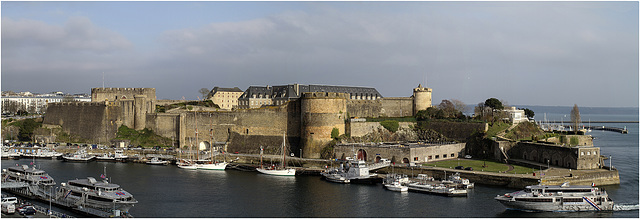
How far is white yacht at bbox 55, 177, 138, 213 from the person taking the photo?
28984 mm

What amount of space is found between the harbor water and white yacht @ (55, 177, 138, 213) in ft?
2.49

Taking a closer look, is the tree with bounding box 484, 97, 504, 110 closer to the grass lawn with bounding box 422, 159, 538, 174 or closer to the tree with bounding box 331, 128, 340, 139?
the grass lawn with bounding box 422, 159, 538, 174

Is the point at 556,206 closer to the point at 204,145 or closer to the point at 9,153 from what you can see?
the point at 204,145

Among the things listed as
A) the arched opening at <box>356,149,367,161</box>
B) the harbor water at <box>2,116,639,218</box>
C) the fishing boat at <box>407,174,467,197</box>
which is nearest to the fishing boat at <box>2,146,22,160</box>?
the harbor water at <box>2,116,639,218</box>

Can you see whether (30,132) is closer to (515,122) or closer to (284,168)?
(284,168)

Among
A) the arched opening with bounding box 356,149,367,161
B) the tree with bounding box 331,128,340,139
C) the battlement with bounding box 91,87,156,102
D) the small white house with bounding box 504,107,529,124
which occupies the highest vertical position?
the battlement with bounding box 91,87,156,102

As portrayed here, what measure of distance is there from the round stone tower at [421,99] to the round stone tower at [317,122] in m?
13.9

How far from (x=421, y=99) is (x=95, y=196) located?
3720 cm

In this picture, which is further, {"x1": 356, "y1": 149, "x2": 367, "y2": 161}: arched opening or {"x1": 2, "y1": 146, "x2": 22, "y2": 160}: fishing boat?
{"x1": 2, "y1": 146, "x2": 22, "y2": 160}: fishing boat

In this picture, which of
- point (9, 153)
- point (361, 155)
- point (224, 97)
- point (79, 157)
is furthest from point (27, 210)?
point (224, 97)

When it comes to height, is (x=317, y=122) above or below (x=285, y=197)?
above

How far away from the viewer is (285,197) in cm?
3369

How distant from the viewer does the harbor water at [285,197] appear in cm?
2958

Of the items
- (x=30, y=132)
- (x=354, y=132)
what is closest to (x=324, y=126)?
(x=354, y=132)
